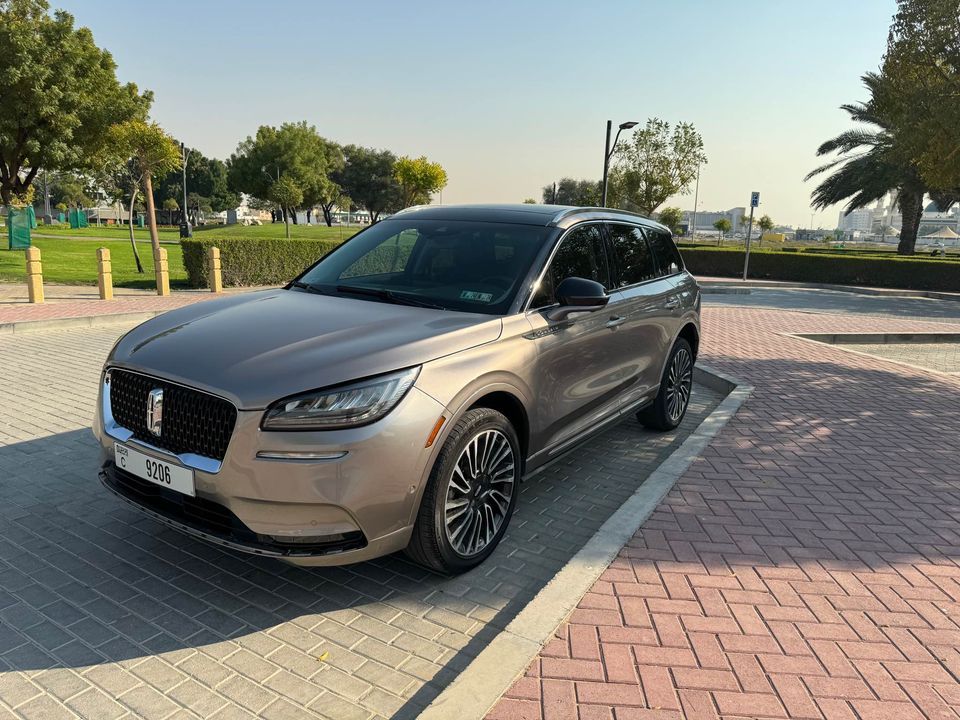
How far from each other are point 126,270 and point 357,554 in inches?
825

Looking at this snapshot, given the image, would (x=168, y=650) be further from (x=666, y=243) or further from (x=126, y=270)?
(x=126, y=270)

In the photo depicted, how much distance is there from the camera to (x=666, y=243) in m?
6.20

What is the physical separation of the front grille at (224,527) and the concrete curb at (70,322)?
7250 mm

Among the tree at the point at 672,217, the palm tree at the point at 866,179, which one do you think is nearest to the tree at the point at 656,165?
the palm tree at the point at 866,179

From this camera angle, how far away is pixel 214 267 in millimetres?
16203

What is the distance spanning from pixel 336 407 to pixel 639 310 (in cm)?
299

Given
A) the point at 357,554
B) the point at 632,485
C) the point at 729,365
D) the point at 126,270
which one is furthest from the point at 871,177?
the point at 357,554

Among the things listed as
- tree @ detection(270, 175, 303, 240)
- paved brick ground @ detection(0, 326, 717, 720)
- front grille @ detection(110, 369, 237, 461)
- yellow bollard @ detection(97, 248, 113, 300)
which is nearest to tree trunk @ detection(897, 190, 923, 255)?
yellow bollard @ detection(97, 248, 113, 300)

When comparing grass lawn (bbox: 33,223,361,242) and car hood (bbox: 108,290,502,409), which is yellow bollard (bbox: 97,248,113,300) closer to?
car hood (bbox: 108,290,502,409)

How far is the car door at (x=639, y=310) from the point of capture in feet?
16.2

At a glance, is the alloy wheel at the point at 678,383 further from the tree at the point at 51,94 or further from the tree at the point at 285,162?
the tree at the point at 285,162

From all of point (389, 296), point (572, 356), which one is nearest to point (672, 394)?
point (572, 356)

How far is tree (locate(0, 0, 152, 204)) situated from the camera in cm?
2275

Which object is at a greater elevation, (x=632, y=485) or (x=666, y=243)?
(x=666, y=243)
